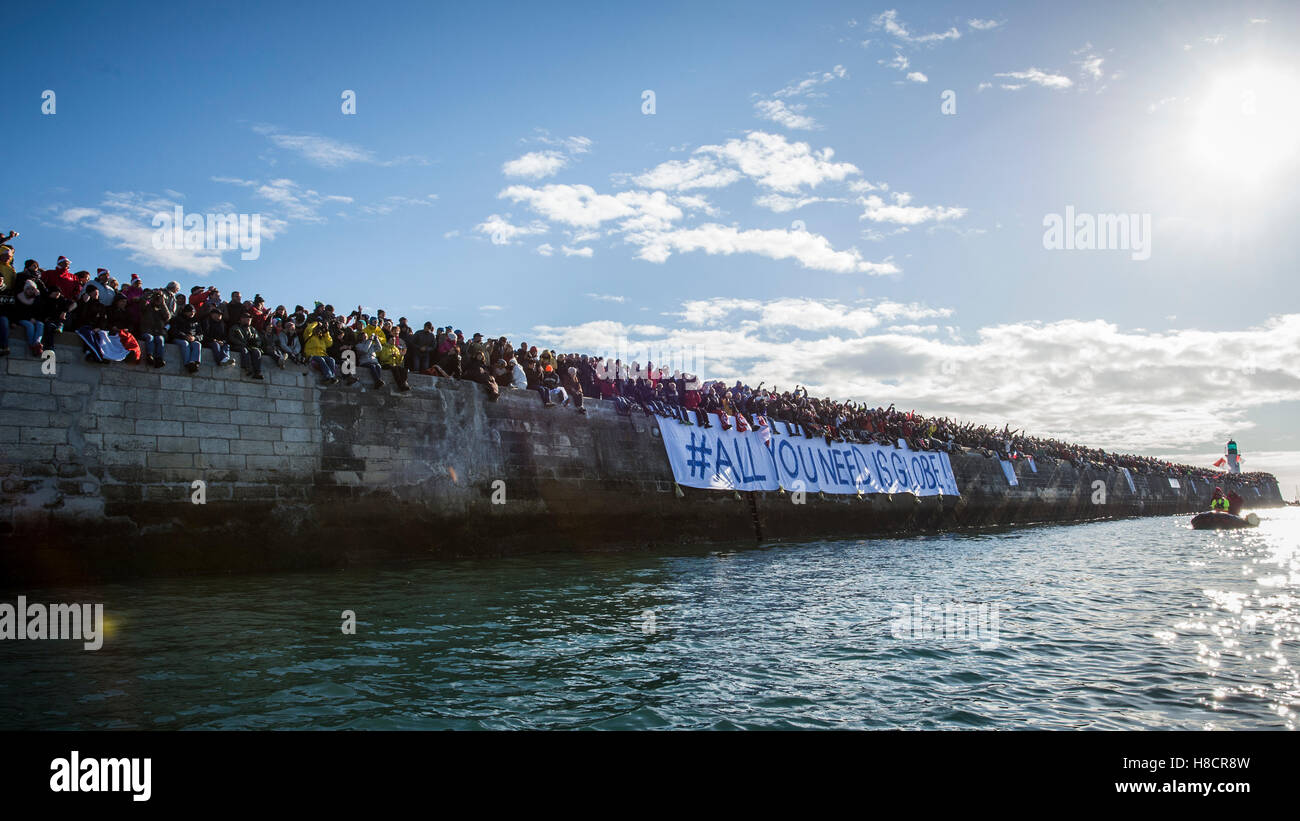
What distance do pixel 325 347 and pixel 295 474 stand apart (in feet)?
8.84

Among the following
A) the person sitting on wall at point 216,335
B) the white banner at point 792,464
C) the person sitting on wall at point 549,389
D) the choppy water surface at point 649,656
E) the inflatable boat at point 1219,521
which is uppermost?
the person sitting on wall at point 216,335

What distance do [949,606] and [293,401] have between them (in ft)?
41.4

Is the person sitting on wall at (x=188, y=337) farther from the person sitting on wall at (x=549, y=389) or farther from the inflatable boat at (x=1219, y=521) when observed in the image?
the inflatable boat at (x=1219, y=521)

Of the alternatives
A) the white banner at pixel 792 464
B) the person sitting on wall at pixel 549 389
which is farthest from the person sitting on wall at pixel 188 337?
the white banner at pixel 792 464

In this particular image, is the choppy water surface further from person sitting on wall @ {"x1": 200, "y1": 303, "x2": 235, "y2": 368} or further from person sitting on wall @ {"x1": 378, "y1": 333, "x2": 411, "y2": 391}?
person sitting on wall @ {"x1": 378, "y1": 333, "x2": 411, "y2": 391}

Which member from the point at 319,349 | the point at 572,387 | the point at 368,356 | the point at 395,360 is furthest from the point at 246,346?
the point at 572,387

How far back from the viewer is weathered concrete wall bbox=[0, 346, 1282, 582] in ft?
40.4

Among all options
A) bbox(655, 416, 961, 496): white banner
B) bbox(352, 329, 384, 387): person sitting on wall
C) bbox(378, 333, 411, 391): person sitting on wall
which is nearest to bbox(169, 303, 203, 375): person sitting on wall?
bbox(352, 329, 384, 387): person sitting on wall

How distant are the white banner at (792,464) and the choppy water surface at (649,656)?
10137 mm

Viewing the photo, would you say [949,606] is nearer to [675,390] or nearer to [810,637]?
[810,637]

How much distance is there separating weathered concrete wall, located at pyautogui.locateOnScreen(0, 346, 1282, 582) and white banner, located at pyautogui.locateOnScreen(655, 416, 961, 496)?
947mm

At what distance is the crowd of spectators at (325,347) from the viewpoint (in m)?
12.6

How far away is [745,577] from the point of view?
1500 cm

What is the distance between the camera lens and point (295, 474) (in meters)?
15.3
